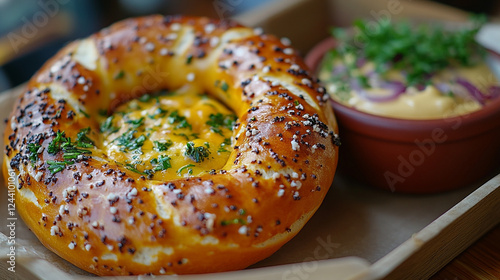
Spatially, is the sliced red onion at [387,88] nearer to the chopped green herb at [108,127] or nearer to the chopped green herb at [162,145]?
the chopped green herb at [162,145]

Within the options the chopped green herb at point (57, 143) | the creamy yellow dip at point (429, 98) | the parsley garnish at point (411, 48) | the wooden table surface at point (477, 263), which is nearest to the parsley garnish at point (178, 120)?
the chopped green herb at point (57, 143)

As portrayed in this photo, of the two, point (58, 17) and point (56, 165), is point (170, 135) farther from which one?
point (58, 17)

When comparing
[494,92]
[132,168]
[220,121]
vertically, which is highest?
[132,168]

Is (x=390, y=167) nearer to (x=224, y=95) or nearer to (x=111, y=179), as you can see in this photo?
(x=224, y=95)

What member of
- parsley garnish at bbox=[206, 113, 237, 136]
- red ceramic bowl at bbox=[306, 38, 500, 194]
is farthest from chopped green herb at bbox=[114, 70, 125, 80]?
red ceramic bowl at bbox=[306, 38, 500, 194]

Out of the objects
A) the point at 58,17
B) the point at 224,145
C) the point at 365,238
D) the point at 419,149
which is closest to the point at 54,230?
the point at 224,145

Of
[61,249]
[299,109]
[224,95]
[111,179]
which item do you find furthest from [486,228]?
[61,249]

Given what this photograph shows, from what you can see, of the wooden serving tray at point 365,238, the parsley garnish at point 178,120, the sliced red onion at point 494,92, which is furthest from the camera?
the sliced red onion at point 494,92
